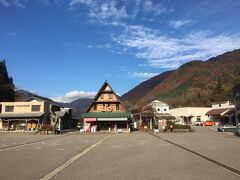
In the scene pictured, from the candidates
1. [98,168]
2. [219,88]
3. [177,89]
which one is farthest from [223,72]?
[98,168]

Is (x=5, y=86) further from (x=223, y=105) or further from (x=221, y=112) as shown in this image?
(x=223, y=105)

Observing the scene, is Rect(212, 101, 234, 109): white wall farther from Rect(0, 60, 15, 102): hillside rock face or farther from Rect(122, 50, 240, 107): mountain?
Rect(0, 60, 15, 102): hillside rock face

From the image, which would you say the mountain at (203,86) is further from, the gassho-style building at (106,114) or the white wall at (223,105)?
the gassho-style building at (106,114)

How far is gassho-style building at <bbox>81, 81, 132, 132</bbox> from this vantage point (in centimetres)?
6134

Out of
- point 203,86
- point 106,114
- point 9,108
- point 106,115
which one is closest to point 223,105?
point 106,114

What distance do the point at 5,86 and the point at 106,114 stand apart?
40513 mm

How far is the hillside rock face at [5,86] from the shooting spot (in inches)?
3504

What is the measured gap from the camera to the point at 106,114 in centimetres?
6209

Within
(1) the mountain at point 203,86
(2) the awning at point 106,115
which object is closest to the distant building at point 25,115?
(2) the awning at point 106,115

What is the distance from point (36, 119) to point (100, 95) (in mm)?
16045

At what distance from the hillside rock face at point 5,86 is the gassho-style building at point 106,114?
35.7 metres

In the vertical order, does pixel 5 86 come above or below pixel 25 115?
above

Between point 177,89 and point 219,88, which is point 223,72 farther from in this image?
point 219,88

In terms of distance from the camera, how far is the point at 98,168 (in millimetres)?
11906
